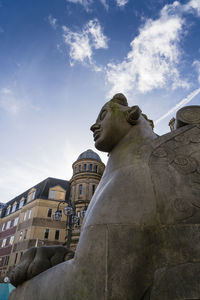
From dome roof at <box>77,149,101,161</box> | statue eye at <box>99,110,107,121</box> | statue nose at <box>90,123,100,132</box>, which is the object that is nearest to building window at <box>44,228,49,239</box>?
dome roof at <box>77,149,101,161</box>

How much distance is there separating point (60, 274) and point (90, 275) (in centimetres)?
25

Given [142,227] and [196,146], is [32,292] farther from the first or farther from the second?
[196,146]

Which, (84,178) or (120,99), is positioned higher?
(84,178)

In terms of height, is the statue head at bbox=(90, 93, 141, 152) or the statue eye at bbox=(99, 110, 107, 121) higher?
the statue eye at bbox=(99, 110, 107, 121)

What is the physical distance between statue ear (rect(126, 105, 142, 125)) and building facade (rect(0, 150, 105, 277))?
22.4 m

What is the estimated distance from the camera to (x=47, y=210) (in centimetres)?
2873

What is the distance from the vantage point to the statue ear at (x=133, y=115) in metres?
2.27

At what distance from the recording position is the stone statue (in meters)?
1.20

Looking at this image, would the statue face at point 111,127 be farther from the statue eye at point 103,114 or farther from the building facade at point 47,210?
the building facade at point 47,210

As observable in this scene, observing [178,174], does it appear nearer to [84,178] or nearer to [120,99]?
[120,99]

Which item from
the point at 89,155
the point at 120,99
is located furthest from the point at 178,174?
the point at 89,155

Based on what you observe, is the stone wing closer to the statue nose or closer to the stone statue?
the stone statue

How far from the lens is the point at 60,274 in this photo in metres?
1.42

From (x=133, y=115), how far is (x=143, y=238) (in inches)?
52.0
